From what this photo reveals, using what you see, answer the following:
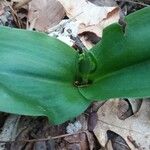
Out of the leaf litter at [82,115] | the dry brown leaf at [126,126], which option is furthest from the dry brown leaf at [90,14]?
the dry brown leaf at [126,126]

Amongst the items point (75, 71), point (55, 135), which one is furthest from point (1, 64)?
point (55, 135)

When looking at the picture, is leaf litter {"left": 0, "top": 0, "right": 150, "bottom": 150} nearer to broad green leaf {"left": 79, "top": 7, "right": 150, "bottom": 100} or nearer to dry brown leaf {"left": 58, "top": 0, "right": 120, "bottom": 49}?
dry brown leaf {"left": 58, "top": 0, "right": 120, "bottom": 49}

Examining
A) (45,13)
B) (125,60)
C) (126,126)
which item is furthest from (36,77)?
(45,13)

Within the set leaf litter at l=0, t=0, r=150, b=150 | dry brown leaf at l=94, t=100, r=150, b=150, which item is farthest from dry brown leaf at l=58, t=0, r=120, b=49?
dry brown leaf at l=94, t=100, r=150, b=150

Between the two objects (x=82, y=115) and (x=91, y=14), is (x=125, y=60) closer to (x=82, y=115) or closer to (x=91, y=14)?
(x=82, y=115)

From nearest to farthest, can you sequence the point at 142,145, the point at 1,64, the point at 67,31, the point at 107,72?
the point at 1,64 < the point at 107,72 < the point at 142,145 < the point at 67,31

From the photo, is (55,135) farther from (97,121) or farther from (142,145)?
(142,145)
